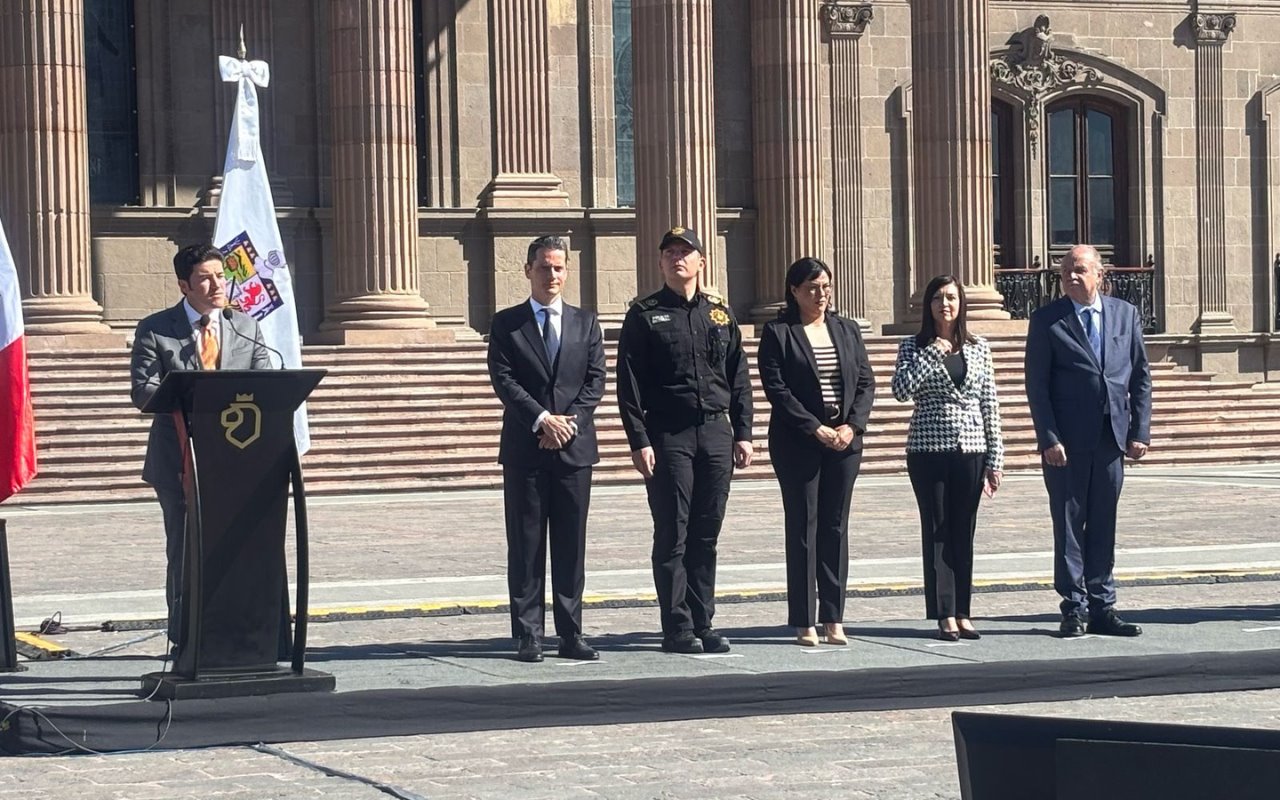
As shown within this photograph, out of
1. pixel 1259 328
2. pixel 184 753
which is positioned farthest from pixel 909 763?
pixel 1259 328

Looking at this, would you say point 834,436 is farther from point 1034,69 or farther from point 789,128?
point 1034,69

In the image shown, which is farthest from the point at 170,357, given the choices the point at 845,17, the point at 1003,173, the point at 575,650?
the point at 1003,173

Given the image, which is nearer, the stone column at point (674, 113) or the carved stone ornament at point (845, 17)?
the stone column at point (674, 113)

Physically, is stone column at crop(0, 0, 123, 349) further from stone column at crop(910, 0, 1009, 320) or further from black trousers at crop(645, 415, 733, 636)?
black trousers at crop(645, 415, 733, 636)

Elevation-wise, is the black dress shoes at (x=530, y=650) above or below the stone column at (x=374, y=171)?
below

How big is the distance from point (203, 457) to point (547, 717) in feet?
5.67

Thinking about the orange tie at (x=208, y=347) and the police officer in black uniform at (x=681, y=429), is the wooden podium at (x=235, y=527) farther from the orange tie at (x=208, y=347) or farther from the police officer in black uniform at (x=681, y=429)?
the police officer in black uniform at (x=681, y=429)

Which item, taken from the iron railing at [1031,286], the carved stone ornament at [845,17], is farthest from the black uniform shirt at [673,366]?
the iron railing at [1031,286]

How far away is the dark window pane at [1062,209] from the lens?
3478 centimetres

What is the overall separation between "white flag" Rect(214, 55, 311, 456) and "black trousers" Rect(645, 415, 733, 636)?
5409mm

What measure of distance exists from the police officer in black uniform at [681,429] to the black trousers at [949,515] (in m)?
1.04

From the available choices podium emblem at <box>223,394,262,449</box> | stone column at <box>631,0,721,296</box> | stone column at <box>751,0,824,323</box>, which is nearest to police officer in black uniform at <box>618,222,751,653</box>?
podium emblem at <box>223,394,262,449</box>

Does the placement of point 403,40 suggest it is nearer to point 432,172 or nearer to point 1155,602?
point 432,172

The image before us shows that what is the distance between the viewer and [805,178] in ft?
95.3
